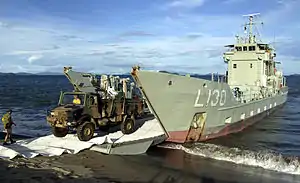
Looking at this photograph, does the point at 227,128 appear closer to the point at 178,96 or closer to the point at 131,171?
the point at 178,96

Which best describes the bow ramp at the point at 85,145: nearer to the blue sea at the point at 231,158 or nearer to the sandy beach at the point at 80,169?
the sandy beach at the point at 80,169

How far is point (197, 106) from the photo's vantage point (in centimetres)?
1417

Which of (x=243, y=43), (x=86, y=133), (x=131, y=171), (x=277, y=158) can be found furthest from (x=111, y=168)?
(x=243, y=43)

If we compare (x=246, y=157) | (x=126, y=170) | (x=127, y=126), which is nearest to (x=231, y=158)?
(x=246, y=157)

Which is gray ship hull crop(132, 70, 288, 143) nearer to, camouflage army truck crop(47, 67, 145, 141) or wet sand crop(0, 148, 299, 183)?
camouflage army truck crop(47, 67, 145, 141)

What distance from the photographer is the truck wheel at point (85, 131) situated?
483 inches

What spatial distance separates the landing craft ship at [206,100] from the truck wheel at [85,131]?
7.25 feet

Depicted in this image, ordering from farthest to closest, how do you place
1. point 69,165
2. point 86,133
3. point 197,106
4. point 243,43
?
point 243,43, point 197,106, point 86,133, point 69,165

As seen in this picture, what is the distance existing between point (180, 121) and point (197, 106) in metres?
0.93

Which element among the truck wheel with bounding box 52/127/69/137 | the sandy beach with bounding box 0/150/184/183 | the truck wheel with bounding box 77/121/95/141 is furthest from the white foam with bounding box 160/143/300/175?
the truck wheel with bounding box 52/127/69/137

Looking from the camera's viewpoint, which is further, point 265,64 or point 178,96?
point 265,64

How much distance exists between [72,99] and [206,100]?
17.2ft

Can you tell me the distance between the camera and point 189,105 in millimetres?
13852

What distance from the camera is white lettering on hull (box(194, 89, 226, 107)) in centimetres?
1409
